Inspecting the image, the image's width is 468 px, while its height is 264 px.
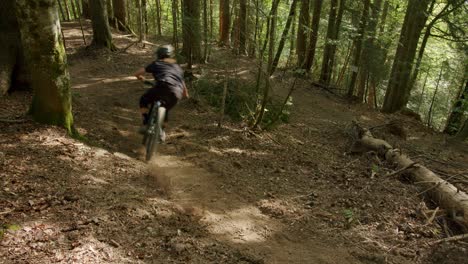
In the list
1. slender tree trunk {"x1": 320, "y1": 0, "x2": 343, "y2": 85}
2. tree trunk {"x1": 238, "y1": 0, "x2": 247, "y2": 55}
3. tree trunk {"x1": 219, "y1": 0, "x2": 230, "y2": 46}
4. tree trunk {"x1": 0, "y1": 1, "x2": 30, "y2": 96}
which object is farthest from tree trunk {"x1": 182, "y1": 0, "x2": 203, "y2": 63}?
tree trunk {"x1": 219, "y1": 0, "x2": 230, "y2": 46}

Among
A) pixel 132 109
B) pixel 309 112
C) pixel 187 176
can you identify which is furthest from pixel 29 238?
pixel 309 112

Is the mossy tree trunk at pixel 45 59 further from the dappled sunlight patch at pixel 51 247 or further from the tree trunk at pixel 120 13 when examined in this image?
the tree trunk at pixel 120 13

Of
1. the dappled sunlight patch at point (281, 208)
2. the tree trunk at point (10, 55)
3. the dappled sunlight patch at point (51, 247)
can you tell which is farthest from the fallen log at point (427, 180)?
the tree trunk at point (10, 55)

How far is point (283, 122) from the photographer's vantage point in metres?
10.8

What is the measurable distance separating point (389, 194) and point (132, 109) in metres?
6.43

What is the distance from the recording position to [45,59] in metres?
5.41

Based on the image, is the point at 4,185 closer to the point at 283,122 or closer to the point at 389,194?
the point at 389,194

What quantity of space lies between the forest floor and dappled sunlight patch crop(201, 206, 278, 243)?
0.02m

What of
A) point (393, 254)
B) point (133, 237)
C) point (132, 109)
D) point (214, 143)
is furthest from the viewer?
point (132, 109)

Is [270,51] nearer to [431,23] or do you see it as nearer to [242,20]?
[242,20]

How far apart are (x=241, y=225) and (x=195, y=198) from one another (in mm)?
921

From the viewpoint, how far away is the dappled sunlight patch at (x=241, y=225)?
4918 mm

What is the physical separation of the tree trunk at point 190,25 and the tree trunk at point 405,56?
836cm

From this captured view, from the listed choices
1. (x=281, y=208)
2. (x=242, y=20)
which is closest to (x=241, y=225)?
(x=281, y=208)
